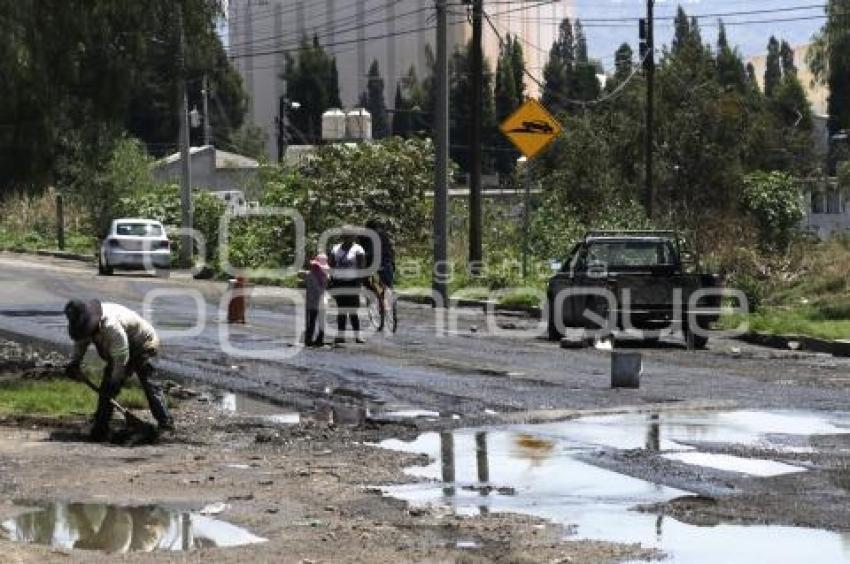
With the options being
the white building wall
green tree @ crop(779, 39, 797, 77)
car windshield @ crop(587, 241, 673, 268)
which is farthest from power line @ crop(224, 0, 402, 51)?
car windshield @ crop(587, 241, 673, 268)

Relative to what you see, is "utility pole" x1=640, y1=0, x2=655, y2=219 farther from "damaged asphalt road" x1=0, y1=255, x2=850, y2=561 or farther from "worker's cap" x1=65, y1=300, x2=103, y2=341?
"worker's cap" x1=65, y1=300, x2=103, y2=341

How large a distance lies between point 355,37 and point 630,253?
91855 millimetres

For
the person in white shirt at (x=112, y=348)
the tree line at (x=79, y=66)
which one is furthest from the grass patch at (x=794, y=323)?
the person in white shirt at (x=112, y=348)

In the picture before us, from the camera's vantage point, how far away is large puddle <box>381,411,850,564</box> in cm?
934

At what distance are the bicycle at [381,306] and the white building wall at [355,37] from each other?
226 feet

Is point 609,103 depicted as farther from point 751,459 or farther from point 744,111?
point 751,459

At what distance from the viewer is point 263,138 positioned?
101m

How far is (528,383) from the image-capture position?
719 inches

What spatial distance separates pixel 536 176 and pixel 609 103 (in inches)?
153

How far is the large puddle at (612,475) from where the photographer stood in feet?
30.7

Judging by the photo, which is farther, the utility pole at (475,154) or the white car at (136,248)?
the white car at (136,248)

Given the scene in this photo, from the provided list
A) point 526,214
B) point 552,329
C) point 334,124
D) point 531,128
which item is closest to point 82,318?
point 552,329

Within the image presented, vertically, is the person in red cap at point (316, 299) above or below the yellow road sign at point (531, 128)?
below

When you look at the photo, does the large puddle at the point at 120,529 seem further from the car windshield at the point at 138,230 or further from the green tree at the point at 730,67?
the green tree at the point at 730,67
